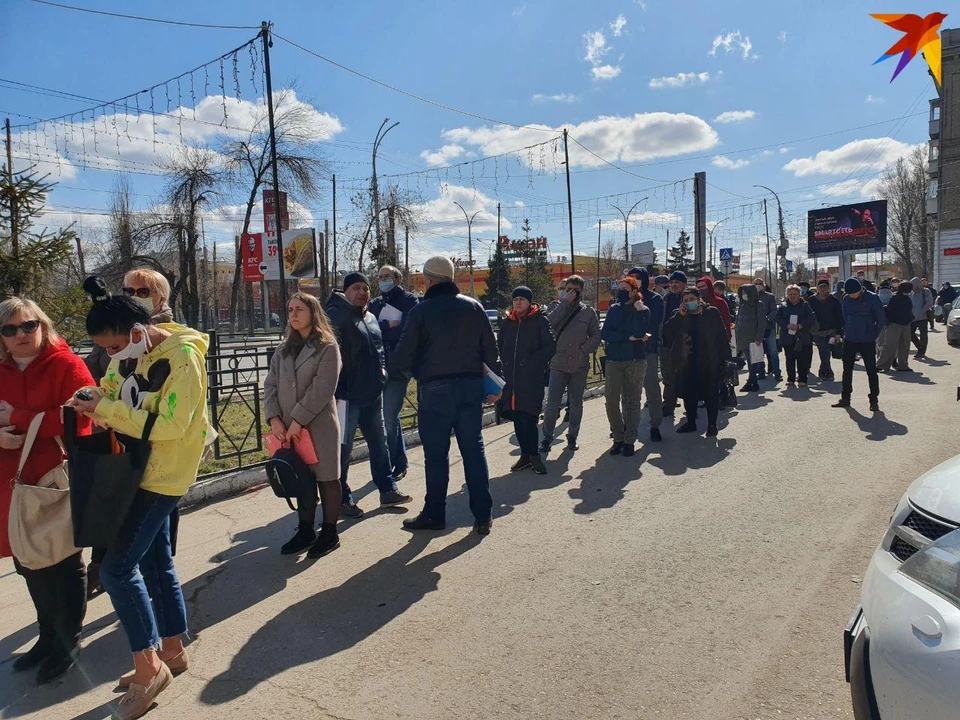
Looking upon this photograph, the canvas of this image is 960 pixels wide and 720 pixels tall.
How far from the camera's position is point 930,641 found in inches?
74.3

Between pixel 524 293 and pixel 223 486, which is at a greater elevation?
pixel 524 293

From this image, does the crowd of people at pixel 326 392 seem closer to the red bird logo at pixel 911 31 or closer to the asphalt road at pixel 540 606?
the asphalt road at pixel 540 606

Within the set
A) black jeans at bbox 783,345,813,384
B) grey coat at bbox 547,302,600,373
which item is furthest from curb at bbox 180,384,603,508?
black jeans at bbox 783,345,813,384

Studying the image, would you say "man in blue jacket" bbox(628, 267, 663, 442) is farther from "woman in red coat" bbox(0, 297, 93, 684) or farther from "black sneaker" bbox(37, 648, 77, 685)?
"black sneaker" bbox(37, 648, 77, 685)

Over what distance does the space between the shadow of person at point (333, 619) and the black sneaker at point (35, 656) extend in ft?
3.02

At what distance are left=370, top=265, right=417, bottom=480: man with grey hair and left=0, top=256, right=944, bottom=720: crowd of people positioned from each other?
0.02 metres

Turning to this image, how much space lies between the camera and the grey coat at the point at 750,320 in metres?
11.5

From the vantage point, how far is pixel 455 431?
4.86 m

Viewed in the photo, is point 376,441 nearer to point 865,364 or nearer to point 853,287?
point 865,364

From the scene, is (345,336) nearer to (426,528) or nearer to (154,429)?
(426,528)

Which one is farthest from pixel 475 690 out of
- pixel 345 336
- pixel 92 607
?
pixel 345 336

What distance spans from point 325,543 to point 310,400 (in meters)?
1.01

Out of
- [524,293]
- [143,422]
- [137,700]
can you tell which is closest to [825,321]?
[524,293]

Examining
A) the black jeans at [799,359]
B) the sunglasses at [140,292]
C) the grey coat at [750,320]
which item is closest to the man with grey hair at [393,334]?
the sunglasses at [140,292]
